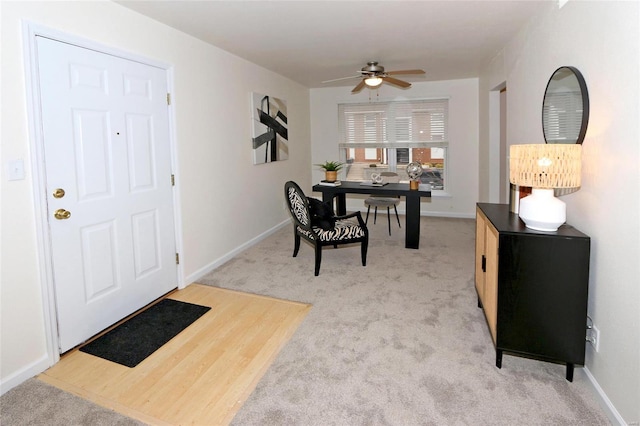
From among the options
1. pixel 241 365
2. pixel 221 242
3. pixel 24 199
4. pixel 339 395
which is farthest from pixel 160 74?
pixel 339 395

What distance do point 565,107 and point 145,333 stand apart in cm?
315

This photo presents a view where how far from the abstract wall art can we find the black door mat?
2.27 metres

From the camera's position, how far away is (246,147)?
184 inches

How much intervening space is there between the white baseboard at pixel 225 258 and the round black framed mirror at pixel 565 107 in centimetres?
318

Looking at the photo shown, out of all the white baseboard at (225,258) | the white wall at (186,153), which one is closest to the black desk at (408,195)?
the white baseboard at (225,258)

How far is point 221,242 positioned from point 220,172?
2.47 feet

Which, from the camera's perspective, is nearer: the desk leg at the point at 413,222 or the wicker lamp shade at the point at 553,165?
the wicker lamp shade at the point at 553,165

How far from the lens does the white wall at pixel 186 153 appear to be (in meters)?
2.11

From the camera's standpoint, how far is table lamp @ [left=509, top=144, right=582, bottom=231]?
1.97m

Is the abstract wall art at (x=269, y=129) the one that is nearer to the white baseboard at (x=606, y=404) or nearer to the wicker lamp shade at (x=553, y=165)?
the wicker lamp shade at (x=553, y=165)

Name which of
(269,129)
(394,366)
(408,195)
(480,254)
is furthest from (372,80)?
(394,366)

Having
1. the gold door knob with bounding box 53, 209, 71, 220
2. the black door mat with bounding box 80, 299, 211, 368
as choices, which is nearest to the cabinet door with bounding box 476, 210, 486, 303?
the black door mat with bounding box 80, 299, 211, 368

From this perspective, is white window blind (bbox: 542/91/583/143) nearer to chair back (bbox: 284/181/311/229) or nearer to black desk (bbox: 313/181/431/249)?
black desk (bbox: 313/181/431/249)

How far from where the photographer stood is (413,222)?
4.62 m
